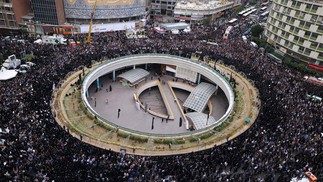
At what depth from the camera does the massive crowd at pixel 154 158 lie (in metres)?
22.5

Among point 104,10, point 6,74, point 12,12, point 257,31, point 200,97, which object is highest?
point 104,10

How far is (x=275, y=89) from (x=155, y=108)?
19.6 meters

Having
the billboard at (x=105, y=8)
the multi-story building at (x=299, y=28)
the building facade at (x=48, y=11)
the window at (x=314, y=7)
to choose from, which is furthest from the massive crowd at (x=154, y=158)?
the billboard at (x=105, y=8)

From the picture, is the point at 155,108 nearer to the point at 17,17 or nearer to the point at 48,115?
the point at 48,115

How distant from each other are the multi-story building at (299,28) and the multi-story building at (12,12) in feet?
206

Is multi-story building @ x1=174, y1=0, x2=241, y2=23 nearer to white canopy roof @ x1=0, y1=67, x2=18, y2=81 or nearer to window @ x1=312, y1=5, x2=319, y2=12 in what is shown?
window @ x1=312, y1=5, x2=319, y2=12

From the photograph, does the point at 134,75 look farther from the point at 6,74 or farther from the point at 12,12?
the point at 12,12

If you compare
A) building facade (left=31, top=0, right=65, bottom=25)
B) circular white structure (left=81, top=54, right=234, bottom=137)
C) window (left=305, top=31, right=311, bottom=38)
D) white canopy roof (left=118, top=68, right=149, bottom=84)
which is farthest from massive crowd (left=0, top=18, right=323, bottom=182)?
building facade (left=31, top=0, right=65, bottom=25)

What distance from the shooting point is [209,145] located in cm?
2781

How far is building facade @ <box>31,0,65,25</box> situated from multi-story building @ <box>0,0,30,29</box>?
3.58 metres

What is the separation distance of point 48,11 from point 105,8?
14591mm

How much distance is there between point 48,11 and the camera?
5978cm

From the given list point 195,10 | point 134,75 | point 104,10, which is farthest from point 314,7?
point 104,10

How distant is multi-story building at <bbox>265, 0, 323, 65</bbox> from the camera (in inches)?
1976
